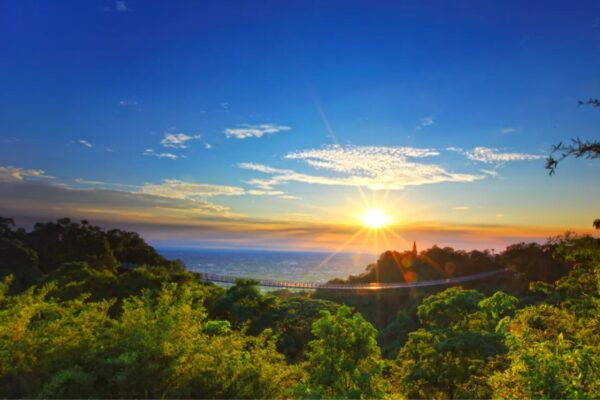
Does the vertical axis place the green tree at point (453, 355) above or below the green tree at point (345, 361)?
below

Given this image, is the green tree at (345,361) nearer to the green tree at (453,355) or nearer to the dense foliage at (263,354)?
the dense foliage at (263,354)

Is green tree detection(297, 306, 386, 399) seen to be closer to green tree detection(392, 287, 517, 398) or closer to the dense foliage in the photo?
the dense foliage

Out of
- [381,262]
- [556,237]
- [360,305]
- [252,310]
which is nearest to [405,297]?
[360,305]

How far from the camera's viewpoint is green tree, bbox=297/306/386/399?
210 inches

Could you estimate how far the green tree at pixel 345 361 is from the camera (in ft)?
17.5

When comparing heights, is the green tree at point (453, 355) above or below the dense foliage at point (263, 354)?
below

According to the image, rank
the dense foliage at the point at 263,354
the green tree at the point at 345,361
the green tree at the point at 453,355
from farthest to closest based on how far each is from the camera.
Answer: the green tree at the point at 453,355 → the green tree at the point at 345,361 → the dense foliage at the point at 263,354

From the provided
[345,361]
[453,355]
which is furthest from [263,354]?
[453,355]

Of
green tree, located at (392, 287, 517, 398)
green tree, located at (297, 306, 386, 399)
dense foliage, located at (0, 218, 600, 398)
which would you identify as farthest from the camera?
green tree, located at (392, 287, 517, 398)

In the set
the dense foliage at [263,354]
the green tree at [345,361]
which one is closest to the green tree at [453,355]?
the dense foliage at [263,354]

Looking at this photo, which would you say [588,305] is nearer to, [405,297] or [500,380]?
[500,380]

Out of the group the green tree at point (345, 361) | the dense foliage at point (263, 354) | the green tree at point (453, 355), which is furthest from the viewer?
the green tree at point (453, 355)

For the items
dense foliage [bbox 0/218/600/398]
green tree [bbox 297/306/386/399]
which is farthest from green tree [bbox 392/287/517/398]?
green tree [bbox 297/306/386/399]

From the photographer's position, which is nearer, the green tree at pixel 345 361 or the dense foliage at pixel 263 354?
the dense foliage at pixel 263 354
